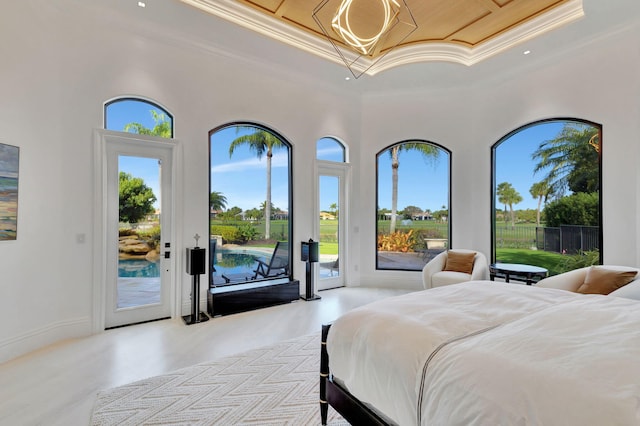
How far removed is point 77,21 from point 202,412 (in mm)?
4358

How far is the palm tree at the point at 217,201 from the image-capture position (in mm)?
4629

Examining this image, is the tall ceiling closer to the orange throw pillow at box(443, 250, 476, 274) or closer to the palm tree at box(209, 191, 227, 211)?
the palm tree at box(209, 191, 227, 211)

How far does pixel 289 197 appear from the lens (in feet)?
17.7

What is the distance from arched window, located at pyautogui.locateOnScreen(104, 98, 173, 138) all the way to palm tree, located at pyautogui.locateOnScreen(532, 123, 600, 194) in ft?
18.7

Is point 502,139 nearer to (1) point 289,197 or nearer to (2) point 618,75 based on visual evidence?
(2) point 618,75

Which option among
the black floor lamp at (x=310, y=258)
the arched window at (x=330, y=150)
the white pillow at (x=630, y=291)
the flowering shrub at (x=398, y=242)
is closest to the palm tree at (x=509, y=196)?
the flowering shrub at (x=398, y=242)

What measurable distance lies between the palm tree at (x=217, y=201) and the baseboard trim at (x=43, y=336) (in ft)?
6.65

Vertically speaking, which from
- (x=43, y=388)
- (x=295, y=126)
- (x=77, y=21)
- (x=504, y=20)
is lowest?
(x=43, y=388)

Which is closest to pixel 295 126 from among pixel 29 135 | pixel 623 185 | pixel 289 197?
pixel 289 197

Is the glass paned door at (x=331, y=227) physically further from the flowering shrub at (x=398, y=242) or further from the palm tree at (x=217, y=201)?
the palm tree at (x=217, y=201)

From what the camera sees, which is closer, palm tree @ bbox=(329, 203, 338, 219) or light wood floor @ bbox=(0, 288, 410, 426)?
light wood floor @ bbox=(0, 288, 410, 426)

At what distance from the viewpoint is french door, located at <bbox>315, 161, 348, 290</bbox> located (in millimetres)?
5762

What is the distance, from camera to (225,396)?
2377 millimetres

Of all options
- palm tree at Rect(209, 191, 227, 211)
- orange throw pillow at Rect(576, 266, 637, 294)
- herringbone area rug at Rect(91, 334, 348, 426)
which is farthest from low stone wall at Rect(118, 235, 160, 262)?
orange throw pillow at Rect(576, 266, 637, 294)
